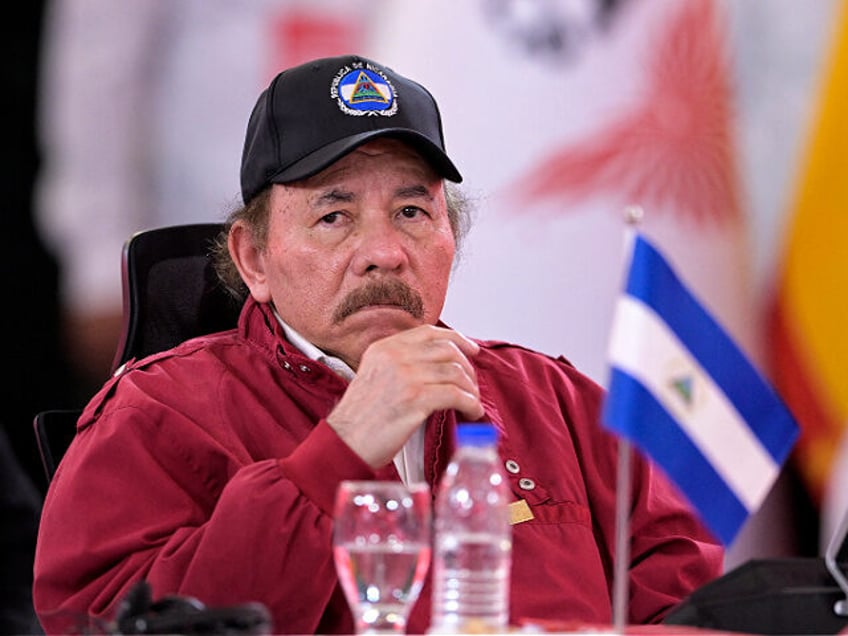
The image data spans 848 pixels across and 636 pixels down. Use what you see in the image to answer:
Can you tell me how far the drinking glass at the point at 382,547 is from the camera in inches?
62.4

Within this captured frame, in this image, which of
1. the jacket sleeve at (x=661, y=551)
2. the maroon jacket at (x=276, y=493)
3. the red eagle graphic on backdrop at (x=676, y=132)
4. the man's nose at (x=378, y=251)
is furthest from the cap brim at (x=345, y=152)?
the red eagle graphic on backdrop at (x=676, y=132)

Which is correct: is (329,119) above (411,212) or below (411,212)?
above

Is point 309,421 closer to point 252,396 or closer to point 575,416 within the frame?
point 252,396

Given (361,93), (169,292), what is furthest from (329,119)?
(169,292)

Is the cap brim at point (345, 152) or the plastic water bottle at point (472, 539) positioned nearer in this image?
the plastic water bottle at point (472, 539)

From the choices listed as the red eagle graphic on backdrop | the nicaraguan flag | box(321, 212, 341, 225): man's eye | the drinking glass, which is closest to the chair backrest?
box(321, 212, 341, 225): man's eye

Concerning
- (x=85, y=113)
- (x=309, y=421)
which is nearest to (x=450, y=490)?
(x=309, y=421)

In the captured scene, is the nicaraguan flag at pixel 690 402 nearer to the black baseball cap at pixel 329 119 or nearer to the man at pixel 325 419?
the man at pixel 325 419

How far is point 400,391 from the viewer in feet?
6.37

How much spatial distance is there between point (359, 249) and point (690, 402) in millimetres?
861

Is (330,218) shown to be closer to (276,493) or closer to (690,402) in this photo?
(276,493)

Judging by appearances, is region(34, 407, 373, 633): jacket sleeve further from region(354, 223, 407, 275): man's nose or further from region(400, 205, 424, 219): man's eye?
region(400, 205, 424, 219): man's eye

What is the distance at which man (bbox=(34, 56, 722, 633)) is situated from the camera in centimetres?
188

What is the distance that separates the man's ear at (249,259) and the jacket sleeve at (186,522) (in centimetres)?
35
